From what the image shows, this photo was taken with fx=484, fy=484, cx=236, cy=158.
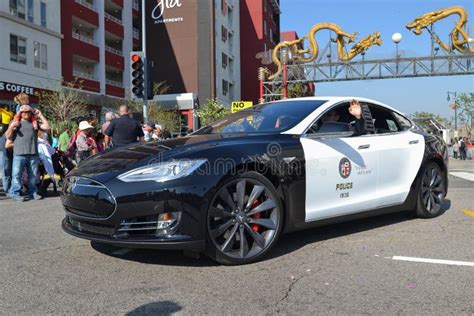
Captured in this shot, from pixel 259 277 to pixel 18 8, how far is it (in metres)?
29.5

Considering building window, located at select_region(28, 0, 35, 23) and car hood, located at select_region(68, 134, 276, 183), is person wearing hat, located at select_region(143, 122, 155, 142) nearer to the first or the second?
car hood, located at select_region(68, 134, 276, 183)

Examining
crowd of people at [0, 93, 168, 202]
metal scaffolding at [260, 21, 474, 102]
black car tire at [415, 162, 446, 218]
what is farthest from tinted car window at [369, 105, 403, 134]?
metal scaffolding at [260, 21, 474, 102]

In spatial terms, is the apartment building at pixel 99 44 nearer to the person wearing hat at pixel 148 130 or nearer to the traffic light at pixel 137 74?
the traffic light at pixel 137 74

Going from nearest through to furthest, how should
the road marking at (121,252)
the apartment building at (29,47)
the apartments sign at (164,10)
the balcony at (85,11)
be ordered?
the road marking at (121,252) → the apartment building at (29,47) → the balcony at (85,11) → the apartments sign at (164,10)

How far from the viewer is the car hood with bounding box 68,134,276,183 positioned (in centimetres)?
396

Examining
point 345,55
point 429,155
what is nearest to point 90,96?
point 345,55

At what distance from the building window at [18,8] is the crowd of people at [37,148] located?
21168mm

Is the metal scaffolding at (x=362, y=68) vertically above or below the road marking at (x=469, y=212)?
above

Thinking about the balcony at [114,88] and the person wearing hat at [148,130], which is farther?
the balcony at [114,88]

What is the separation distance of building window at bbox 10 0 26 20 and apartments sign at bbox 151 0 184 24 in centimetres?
2051

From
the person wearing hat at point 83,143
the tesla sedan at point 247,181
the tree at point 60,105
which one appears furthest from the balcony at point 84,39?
the tesla sedan at point 247,181

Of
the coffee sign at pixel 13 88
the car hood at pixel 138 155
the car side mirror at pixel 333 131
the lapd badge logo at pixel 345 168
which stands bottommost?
the lapd badge logo at pixel 345 168

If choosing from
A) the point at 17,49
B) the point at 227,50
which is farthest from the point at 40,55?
the point at 227,50

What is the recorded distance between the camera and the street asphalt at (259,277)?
3229 mm
